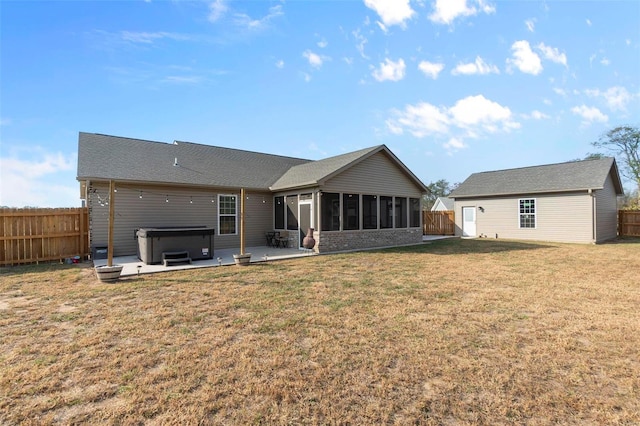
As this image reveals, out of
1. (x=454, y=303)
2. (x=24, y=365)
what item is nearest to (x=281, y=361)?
(x=24, y=365)

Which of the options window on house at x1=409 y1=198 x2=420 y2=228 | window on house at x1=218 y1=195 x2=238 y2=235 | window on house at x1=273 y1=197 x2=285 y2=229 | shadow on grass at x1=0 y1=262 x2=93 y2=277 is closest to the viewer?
shadow on grass at x1=0 y1=262 x2=93 y2=277

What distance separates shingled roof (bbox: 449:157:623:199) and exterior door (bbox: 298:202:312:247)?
12934mm

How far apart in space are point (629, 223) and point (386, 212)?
16.6 m

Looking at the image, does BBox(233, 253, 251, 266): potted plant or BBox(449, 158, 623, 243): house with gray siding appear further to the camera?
BBox(449, 158, 623, 243): house with gray siding

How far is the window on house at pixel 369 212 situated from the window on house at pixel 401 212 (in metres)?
1.55

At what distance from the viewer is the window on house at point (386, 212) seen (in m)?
13.9

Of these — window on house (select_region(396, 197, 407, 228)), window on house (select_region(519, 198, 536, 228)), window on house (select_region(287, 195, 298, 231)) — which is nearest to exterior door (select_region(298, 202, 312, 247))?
window on house (select_region(287, 195, 298, 231))

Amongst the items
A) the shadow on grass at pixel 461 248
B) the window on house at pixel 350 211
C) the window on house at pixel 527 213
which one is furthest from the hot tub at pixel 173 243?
the window on house at pixel 527 213

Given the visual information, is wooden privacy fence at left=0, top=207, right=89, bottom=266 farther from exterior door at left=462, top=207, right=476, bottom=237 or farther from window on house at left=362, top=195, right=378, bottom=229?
exterior door at left=462, top=207, right=476, bottom=237

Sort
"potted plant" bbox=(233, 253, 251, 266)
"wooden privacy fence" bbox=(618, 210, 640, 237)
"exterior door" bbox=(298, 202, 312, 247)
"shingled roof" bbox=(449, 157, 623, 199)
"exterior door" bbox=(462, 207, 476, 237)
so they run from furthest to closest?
"exterior door" bbox=(462, 207, 476, 237) → "wooden privacy fence" bbox=(618, 210, 640, 237) → "shingled roof" bbox=(449, 157, 623, 199) → "exterior door" bbox=(298, 202, 312, 247) → "potted plant" bbox=(233, 253, 251, 266)

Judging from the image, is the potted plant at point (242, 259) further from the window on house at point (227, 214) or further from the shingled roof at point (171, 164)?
the shingled roof at point (171, 164)

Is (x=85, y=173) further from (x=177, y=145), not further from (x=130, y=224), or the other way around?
(x=177, y=145)

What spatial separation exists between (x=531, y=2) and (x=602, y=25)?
356 centimetres

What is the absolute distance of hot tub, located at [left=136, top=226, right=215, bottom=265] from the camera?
359 inches
